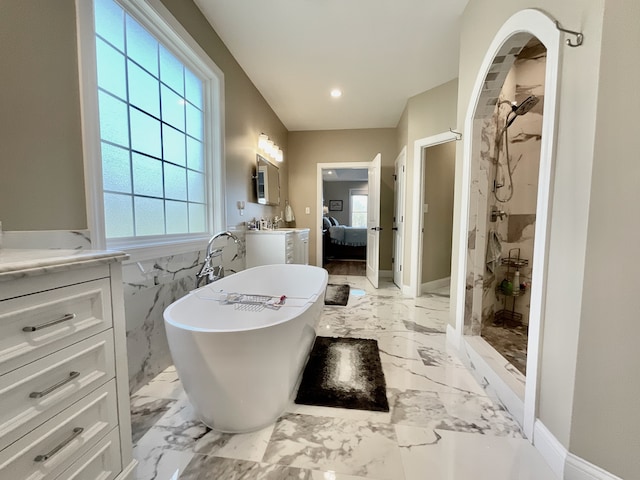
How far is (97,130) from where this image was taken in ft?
4.05

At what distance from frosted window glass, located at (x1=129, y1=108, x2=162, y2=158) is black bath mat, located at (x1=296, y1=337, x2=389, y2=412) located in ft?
5.76

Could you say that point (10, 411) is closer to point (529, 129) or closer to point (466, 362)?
point (466, 362)

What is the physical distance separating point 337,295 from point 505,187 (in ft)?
7.07

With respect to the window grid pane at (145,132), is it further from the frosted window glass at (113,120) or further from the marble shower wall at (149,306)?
the marble shower wall at (149,306)

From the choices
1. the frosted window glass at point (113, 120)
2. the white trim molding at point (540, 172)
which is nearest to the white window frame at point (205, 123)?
the frosted window glass at point (113, 120)

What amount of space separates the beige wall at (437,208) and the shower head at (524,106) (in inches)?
56.0

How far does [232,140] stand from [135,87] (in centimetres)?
102

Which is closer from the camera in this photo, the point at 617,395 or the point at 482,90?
the point at 617,395

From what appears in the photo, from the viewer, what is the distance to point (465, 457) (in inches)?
43.1

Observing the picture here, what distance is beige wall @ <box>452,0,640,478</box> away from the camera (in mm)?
856

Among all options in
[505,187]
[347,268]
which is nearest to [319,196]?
[347,268]

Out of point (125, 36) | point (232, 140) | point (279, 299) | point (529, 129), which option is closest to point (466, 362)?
point (279, 299)

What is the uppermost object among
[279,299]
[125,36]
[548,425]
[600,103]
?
[125,36]

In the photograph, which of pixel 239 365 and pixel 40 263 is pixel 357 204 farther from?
pixel 40 263
